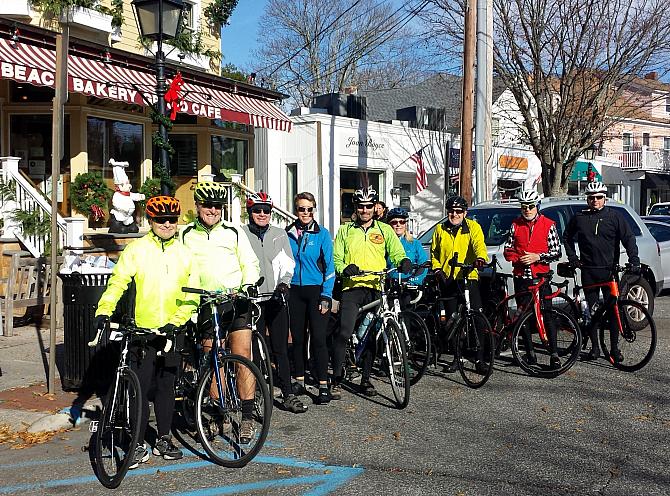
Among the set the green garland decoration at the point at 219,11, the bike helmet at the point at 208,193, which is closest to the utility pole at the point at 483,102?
the green garland decoration at the point at 219,11

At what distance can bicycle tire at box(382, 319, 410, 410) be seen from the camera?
6910 mm

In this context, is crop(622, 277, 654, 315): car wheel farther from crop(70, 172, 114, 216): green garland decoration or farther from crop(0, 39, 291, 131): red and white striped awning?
crop(70, 172, 114, 216): green garland decoration

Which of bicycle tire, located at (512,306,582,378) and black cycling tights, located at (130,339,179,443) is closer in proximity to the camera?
black cycling tights, located at (130,339,179,443)

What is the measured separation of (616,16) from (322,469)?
2054cm

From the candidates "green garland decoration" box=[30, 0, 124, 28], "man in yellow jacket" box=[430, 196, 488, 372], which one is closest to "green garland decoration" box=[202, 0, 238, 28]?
"green garland decoration" box=[30, 0, 124, 28]

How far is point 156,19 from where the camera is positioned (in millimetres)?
9195

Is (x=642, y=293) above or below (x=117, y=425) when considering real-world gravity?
above

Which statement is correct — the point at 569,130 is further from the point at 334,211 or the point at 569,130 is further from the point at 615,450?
the point at 615,450

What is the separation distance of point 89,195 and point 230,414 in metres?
10.7

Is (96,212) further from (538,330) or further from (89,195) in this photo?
(538,330)

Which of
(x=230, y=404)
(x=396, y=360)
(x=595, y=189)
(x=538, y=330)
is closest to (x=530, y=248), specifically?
(x=538, y=330)

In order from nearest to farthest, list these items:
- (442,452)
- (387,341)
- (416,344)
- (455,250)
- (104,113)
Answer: (442,452) < (387,341) < (416,344) < (455,250) < (104,113)

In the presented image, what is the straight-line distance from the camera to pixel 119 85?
14.4m

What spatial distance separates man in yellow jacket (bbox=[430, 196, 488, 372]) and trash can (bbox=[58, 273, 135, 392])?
3.41m
